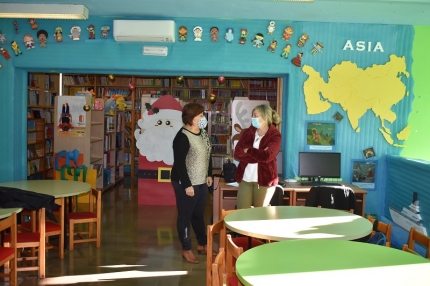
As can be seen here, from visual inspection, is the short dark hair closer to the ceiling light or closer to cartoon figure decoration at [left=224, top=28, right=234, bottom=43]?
cartoon figure decoration at [left=224, top=28, right=234, bottom=43]

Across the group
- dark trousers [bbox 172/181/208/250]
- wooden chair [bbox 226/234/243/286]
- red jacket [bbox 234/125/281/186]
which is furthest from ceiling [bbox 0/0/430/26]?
wooden chair [bbox 226/234/243/286]

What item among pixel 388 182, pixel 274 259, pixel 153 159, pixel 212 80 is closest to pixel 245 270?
pixel 274 259

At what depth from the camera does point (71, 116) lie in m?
7.86

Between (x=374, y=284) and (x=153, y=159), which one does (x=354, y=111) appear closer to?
(x=153, y=159)

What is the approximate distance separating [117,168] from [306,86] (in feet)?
18.9

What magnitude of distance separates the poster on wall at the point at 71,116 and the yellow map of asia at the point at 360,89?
404 cm

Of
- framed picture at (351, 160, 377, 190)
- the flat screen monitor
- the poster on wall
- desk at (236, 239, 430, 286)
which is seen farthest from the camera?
the poster on wall

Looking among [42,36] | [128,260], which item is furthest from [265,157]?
[42,36]

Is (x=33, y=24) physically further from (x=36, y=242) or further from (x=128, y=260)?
(x=128, y=260)

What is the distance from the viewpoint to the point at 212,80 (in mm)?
11062

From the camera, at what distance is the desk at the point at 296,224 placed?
118 inches

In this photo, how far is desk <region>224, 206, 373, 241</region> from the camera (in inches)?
118

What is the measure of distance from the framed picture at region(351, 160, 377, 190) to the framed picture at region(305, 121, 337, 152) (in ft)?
1.25

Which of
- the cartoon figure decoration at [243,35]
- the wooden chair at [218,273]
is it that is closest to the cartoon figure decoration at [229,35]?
the cartoon figure decoration at [243,35]
